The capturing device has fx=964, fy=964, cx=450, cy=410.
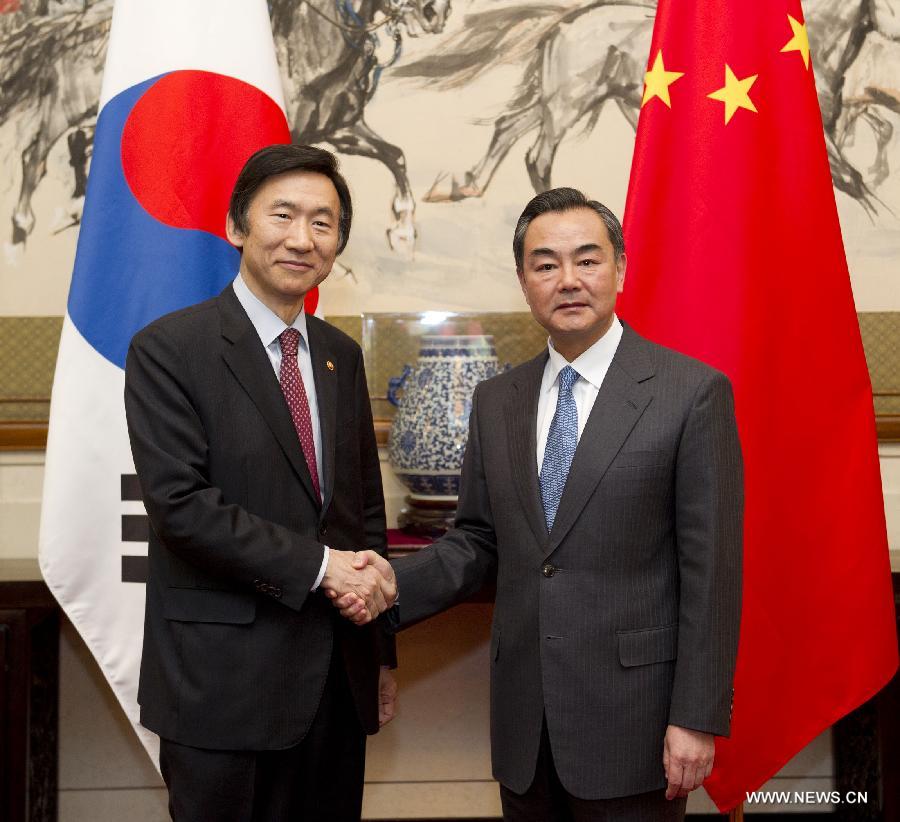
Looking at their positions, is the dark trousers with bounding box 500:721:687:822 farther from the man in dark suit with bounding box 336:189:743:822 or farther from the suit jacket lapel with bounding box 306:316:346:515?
the suit jacket lapel with bounding box 306:316:346:515

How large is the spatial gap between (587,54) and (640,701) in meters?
2.13

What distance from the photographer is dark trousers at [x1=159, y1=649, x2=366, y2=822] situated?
172 cm

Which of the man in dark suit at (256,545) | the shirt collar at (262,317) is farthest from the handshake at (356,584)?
the shirt collar at (262,317)

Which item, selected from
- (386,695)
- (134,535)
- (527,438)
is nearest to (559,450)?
(527,438)

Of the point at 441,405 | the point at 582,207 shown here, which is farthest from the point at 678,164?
the point at 441,405

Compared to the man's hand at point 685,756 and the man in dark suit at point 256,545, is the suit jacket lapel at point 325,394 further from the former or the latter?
the man's hand at point 685,756

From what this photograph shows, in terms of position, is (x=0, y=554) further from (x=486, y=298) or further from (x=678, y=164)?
(x=678, y=164)

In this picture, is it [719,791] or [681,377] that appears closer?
[681,377]

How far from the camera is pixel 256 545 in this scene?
1665 millimetres

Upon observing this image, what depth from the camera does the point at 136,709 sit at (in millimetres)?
2402

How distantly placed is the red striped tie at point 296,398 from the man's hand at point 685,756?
30.0 inches

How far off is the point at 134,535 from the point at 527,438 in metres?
1.09

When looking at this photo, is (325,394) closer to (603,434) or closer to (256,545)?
(256,545)

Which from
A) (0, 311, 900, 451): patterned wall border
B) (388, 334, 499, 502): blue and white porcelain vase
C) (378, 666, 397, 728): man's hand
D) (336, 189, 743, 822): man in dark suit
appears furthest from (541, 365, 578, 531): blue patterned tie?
(0, 311, 900, 451): patterned wall border
